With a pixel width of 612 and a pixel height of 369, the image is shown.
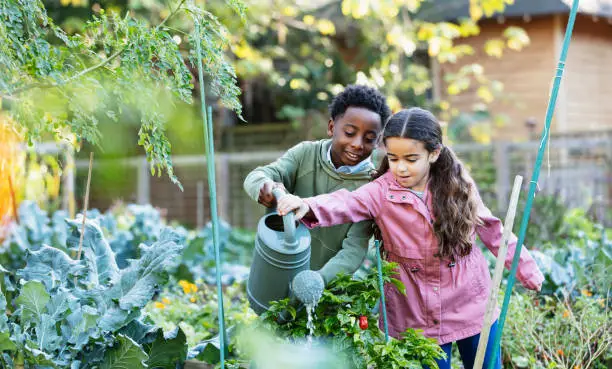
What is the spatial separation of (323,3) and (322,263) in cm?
874

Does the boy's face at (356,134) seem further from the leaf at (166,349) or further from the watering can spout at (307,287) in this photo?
the leaf at (166,349)

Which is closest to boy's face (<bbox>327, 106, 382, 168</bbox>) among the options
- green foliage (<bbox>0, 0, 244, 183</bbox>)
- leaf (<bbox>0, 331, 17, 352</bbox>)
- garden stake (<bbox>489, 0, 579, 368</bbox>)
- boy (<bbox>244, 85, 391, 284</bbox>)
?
boy (<bbox>244, 85, 391, 284</bbox>)

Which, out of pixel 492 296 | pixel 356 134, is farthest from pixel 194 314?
pixel 492 296

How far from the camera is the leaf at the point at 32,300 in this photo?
2.59 m

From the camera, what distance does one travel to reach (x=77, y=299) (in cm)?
277

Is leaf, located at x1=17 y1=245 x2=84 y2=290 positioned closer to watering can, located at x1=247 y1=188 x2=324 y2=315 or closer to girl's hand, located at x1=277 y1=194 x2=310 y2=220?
watering can, located at x1=247 y1=188 x2=324 y2=315

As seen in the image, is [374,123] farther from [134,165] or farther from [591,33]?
[591,33]

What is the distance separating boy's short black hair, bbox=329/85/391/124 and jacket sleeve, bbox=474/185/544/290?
0.48 m

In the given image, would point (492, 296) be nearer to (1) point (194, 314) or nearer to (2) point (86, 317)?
(2) point (86, 317)

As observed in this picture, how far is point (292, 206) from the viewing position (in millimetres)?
2213

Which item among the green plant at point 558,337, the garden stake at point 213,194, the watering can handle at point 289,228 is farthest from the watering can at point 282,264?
the green plant at point 558,337

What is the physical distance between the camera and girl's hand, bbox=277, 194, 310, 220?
7.26 ft

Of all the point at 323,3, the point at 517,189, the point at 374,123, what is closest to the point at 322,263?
the point at 374,123

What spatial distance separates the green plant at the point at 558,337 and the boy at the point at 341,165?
1.02m
